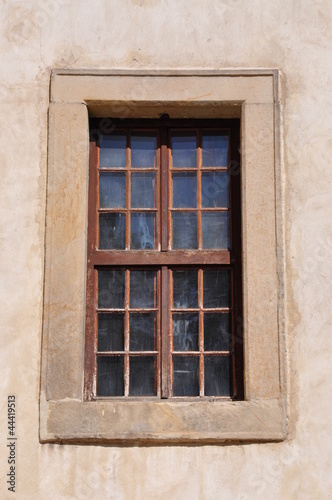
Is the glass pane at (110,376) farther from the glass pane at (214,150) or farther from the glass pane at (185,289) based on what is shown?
the glass pane at (214,150)

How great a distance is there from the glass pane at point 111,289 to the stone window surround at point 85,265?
19 cm

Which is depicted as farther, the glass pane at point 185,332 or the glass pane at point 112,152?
the glass pane at point 112,152

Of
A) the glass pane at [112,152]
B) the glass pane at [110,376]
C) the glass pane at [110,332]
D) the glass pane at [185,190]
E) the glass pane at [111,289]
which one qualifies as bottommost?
the glass pane at [110,376]

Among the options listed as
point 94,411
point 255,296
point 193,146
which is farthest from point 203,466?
point 193,146

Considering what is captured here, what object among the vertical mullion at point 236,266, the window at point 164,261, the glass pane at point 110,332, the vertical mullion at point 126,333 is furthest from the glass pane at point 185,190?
the glass pane at point 110,332

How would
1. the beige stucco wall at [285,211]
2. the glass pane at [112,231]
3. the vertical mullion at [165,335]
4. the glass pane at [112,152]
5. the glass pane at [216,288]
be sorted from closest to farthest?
the beige stucco wall at [285,211], the vertical mullion at [165,335], the glass pane at [216,288], the glass pane at [112,231], the glass pane at [112,152]

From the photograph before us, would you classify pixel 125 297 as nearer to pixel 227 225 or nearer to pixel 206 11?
pixel 227 225

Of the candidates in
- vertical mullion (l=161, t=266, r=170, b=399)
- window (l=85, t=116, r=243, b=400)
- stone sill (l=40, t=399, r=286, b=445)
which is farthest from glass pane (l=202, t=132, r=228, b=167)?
stone sill (l=40, t=399, r=286, b=445)

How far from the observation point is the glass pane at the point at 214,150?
5.87m

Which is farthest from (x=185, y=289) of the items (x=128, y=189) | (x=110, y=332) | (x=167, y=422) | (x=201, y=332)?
(x=167, y=422)

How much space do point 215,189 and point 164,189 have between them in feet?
1.14

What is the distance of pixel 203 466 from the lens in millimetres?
5297

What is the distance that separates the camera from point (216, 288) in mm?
5703

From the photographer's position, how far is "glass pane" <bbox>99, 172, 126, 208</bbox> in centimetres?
584
